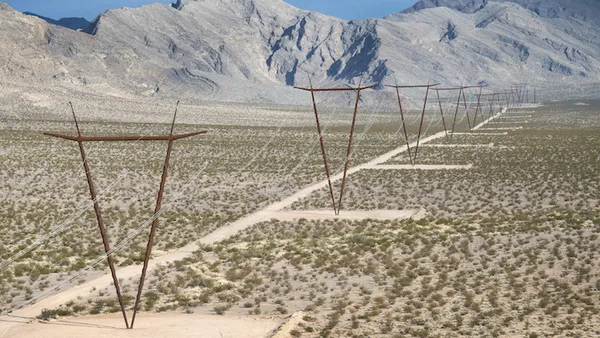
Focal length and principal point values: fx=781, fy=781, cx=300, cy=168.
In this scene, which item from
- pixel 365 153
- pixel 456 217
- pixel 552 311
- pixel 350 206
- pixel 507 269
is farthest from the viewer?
pixel 365 153

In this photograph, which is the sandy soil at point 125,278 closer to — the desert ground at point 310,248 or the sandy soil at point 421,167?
the desert ground at point 310,248

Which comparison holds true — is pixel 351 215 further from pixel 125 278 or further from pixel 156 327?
pixel 156 327

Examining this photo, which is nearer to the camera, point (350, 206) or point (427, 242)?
point (427, 242)

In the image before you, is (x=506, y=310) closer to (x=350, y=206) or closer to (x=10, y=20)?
(x=350, y=206)

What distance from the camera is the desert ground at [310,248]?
18641 mm

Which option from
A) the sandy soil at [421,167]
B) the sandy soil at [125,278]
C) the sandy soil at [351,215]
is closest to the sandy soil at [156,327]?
the sandy soil at [125,278]

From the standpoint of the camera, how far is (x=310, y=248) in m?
26.9

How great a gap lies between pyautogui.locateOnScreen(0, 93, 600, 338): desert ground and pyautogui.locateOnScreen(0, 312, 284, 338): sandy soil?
6 centimetres

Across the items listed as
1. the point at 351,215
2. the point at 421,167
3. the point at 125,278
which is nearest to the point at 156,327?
the point at 125,278

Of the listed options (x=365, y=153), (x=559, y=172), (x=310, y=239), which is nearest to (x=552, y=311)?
(x=310, y=239)

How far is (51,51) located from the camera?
175125 mm

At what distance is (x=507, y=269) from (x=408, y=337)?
23.4ft

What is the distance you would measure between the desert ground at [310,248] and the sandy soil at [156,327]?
6 centimetres

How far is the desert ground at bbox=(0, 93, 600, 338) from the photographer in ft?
61.2
